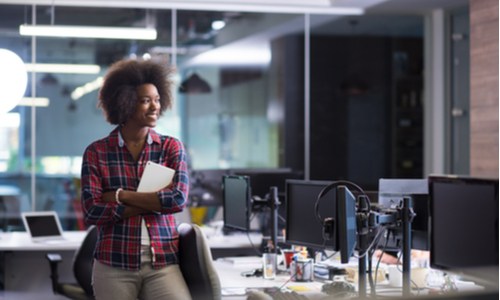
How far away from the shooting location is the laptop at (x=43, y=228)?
6449 mm

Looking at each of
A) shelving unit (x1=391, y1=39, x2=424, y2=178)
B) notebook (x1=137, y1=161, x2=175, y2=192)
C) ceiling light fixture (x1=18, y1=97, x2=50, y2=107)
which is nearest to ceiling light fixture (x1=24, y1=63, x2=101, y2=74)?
ceiling light fixture (x1=18, y1=97, x2=50, y2=107)

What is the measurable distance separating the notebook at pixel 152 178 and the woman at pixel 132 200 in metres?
0.04

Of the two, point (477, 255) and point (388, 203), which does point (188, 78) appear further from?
point (477, 255)

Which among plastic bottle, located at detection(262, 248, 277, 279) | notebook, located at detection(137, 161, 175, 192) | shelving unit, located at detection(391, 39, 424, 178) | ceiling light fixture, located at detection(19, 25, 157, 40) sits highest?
ceiling light fixture, located at detection(19, 25, 157, 40)

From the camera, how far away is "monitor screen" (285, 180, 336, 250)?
443 centimetres

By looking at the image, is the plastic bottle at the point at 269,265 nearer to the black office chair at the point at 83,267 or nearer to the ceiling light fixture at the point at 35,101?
the black office chair at the point at 83,267

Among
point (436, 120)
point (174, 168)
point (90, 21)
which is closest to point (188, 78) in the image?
point (90, 21)

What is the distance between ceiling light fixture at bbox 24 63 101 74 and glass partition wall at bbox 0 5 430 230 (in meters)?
0.02

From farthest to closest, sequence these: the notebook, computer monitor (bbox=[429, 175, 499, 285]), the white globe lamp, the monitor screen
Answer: the white globe lamp, the monitor screen, the notebook, computer monitor (bbox=[429, 175, 499, 285])

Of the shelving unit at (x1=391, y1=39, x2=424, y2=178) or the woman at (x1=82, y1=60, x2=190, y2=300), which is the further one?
the shelving unit at (x1=391, y1=39, x2=424, y2=178)

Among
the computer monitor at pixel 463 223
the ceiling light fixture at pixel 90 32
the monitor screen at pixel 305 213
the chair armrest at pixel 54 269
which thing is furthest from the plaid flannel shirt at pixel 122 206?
the ceiling light fixture at pixel 90 32

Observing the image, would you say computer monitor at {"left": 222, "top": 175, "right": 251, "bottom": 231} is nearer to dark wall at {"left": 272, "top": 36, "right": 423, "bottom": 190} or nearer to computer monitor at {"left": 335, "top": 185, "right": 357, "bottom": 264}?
computer monitor at {"left": 335, "top": 185, "right": 357, "bottom": 264}

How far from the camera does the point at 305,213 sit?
182 inches

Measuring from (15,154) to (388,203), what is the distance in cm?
467
